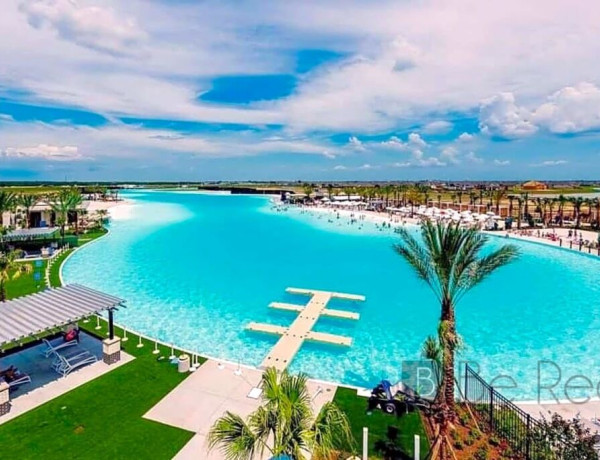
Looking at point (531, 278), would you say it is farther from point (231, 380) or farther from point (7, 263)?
point (7, 263)

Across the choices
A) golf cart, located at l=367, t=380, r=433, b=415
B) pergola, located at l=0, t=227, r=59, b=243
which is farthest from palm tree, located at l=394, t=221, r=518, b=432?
pergola, located at l=0, t=227, r=59, b=243

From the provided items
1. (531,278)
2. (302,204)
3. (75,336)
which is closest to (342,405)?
(75,336)

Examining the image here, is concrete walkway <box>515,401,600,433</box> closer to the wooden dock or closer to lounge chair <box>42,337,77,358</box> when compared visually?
the wooden dock

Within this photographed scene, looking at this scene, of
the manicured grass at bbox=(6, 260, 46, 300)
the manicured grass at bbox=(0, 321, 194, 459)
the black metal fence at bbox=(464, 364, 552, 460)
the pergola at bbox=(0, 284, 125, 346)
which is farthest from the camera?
the manicured grass at bbox=(6, 260, 46, 300)

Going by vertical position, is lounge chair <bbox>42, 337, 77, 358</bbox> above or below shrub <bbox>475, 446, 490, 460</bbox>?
above

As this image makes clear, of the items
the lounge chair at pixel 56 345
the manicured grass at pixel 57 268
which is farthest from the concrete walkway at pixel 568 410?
the manicured grass at pixel 57 268

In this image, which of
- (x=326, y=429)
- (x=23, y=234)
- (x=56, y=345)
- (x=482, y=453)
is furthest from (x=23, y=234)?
(x=482, y=453)

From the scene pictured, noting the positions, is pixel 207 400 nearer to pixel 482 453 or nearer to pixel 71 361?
pixel 71 361

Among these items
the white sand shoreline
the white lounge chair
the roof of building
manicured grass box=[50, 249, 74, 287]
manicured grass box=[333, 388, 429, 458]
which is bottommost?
manicured grass box=[333, 388, 429, 458]
